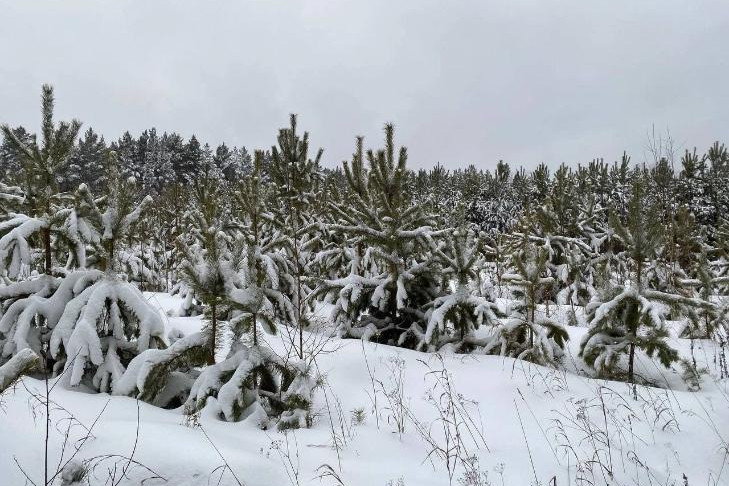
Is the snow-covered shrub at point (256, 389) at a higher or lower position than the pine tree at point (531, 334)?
lower

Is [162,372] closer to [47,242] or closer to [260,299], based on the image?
[260,299]

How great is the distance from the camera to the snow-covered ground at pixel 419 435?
2713 mm

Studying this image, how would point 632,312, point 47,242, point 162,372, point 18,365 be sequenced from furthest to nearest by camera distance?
point 632,312 < point 47,242 < point 162,372 < point 18,365

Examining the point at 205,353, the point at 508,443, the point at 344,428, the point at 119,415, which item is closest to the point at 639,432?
the point at 508,443

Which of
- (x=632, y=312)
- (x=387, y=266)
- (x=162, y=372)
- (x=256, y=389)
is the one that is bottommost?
(x=256, y=389)

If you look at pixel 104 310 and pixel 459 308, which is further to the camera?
pixel 459 308

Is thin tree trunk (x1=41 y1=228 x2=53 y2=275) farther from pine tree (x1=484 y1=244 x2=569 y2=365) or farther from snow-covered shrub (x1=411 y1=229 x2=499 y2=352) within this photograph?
pine tree (x1=484 y1=244 x2=569 y2=365)

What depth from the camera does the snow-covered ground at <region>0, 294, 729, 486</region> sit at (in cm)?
271

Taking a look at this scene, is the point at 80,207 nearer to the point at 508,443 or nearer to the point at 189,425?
the point at 189,425

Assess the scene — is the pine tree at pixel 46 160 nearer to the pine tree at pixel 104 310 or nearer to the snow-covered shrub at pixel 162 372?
the pine tree at pixel 104 310

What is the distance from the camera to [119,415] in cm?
339

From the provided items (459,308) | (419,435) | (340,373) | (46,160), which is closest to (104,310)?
(46,160)

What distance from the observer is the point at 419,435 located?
12.0 ft

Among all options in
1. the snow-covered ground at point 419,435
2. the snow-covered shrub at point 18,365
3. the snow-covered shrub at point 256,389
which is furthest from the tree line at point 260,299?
the snow-covered shrub at point 18,365
